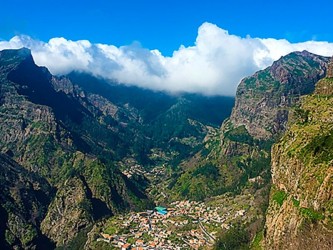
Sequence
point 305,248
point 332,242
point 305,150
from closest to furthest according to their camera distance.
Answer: point 332,242 → point 305,248 → point 305,150

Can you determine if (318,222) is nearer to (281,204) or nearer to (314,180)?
(314,180)

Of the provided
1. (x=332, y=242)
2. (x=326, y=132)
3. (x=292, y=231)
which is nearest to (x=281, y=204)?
(x=292, y=231)

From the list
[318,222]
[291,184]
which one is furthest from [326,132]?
[318,222]

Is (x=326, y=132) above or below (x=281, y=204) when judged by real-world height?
above

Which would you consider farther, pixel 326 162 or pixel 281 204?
pixel 281 204

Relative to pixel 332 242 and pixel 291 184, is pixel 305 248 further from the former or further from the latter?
pixel 291 184

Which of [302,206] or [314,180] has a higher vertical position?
[314,180]

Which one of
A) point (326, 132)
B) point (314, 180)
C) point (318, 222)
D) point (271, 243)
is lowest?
point (271, 243)

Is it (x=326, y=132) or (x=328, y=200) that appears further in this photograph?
(x=326, y=132)

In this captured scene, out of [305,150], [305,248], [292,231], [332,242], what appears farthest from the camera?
[305,150]
